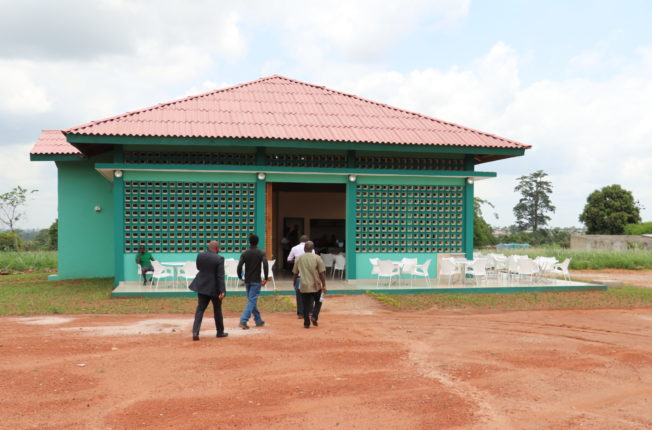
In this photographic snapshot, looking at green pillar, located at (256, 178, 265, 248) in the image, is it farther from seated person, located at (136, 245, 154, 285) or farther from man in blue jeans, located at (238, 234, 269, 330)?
man in blue jeans, located at (238, 234, 269, 330)

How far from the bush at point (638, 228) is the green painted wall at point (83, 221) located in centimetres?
3645

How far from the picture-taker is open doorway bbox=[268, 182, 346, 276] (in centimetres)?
2036

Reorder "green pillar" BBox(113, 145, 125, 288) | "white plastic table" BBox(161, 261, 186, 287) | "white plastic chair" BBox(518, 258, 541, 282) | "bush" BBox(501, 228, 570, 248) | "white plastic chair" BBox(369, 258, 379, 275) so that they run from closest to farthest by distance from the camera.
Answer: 1. "white plastic table" BBox(161, 261, 186, 287)
2. "green pillar" BBox(113, 145, 125, 288)
3. "white plastic chair" BBox(369, 258, 379, 275)
4. "white plastic chair" BBox(518, 258, 541, 282)
5. "bush" BBox(501, 228, 570, 248)

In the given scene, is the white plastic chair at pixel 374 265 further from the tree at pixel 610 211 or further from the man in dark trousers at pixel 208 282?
the tree at pixel 610 211

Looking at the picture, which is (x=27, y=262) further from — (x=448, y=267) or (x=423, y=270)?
(x=448, y=267)

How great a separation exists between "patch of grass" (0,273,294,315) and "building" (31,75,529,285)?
1.20m

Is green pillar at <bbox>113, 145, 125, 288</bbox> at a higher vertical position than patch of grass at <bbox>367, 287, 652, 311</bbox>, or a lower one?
higher

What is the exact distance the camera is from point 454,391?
5.65 m

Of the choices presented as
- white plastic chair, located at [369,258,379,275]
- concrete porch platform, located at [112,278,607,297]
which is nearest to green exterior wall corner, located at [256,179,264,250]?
concrete porch platform, located at [112,278,607,297]

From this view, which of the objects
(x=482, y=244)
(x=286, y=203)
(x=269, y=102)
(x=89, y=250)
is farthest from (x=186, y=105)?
(x=482, y=244)

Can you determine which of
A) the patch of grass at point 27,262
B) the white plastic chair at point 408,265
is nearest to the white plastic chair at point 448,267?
the white plastic chair at point 408,265

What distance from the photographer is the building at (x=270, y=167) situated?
13.1 metres

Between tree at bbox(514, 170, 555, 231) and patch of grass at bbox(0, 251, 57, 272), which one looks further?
tree at bbox(514, 170, 555, 231)

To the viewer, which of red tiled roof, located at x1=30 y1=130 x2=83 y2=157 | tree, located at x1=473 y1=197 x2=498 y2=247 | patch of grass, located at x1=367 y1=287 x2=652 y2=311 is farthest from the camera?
tree, located at x1=473 y1=197 x2=498 y2=247
